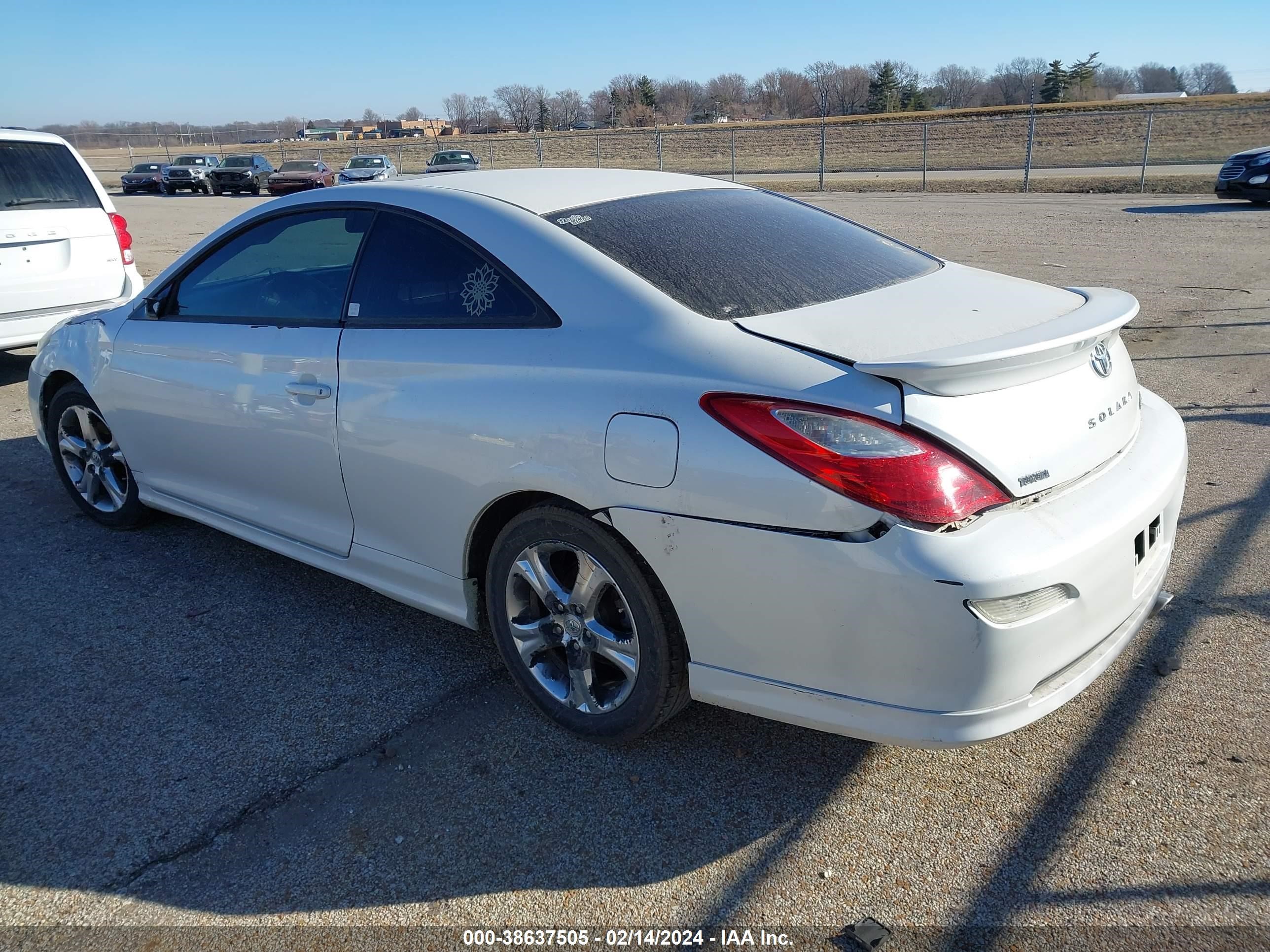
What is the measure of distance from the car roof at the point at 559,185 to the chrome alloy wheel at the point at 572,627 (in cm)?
115

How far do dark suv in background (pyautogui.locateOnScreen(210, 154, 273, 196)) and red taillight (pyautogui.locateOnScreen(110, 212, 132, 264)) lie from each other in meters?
29.6

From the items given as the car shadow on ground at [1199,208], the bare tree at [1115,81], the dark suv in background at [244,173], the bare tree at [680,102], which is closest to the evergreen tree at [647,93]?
the bare tree at [680,102]

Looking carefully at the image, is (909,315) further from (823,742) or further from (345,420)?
(345,420)

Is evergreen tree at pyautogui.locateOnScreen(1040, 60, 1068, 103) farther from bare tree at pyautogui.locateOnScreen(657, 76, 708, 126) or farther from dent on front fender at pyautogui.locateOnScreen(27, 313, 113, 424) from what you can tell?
dent on front fender at pyautogui.locateOnScreen(27, 313, 113, 424)

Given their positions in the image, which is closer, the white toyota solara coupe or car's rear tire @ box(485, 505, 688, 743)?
the white toyota solara coupe

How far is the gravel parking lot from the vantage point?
242 centimetres

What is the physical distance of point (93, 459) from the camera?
4.95 metres

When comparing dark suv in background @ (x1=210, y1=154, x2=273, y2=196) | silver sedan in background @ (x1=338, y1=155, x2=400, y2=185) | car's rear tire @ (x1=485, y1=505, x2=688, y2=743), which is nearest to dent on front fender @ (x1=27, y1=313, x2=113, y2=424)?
car's rear tire @ (x1=485, y1=505, x2=688, y2=743)

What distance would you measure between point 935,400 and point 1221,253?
40.7 feet

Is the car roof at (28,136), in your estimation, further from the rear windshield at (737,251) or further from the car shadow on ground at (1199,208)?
the car shadow on ground at (1199,208)

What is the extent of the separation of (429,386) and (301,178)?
33207mm

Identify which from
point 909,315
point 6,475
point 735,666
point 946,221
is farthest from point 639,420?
point 946,221

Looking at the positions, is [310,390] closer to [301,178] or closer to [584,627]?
[584,627]

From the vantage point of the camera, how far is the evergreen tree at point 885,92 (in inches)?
3337
